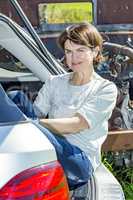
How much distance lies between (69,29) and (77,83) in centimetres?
26

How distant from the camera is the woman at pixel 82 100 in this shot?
7.86ft

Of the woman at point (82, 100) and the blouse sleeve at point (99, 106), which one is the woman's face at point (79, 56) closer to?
the woman at point (82, 100)

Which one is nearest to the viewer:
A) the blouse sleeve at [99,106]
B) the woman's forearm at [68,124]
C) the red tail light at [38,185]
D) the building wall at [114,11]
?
the red tail light at [38,185]

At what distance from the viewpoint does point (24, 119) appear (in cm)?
177

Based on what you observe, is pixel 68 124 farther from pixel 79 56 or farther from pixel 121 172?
pixel 121 172

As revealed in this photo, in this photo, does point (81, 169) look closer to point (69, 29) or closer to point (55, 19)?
point (69, 29)

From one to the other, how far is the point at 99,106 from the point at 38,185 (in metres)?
0.86

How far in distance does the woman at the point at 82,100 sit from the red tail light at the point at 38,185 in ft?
1.87

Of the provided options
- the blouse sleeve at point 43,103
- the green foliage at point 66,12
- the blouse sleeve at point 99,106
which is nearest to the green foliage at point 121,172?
the blouse sleeve at point 43,103

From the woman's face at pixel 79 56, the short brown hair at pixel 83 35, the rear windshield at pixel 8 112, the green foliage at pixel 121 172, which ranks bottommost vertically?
the green foliage at pixel 121 172

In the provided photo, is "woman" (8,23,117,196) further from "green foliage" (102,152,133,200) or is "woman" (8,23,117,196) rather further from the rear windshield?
"green foliage" (102,152,133,200)

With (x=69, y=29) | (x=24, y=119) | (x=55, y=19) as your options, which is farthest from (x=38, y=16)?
(x=24, y=119)

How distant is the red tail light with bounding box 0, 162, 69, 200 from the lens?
5.33ft

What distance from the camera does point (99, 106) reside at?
2.45 m
